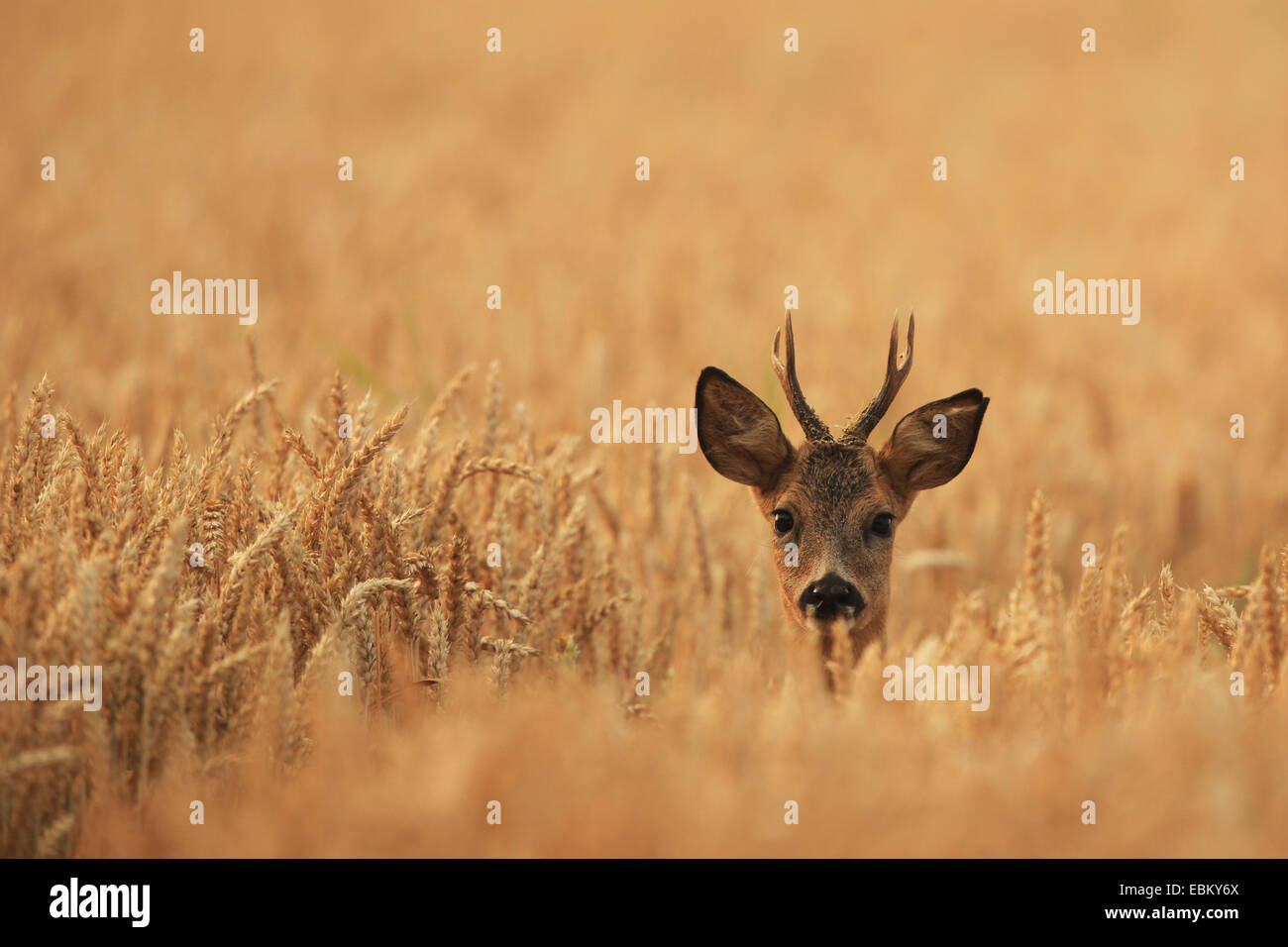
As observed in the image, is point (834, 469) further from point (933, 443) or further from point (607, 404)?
point (607, 404)

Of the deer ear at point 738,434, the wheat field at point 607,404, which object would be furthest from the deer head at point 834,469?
the wheat field at point 607,404

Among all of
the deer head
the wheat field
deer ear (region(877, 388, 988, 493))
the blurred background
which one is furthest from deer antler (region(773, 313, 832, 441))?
the blurred background

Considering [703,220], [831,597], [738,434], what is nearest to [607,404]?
[738,434]

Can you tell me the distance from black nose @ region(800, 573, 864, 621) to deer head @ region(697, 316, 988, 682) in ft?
0.19

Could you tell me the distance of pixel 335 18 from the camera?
22.2 metres

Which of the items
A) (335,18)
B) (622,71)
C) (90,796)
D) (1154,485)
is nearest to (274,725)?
(90,796)

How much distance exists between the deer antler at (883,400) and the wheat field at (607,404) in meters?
0.69

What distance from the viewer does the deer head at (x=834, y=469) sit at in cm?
479

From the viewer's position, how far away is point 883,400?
4887mm

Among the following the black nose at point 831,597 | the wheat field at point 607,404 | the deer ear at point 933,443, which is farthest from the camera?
the deer ear at point 933,443

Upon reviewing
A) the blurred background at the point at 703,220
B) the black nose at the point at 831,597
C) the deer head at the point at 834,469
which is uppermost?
the blurred background at the point at 703,220

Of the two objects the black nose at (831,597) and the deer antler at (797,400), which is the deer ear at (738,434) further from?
the black nose at (831,597)

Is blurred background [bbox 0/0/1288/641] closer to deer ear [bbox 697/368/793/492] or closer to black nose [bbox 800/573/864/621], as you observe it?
deer ear [bbox 697/368/793/492]
